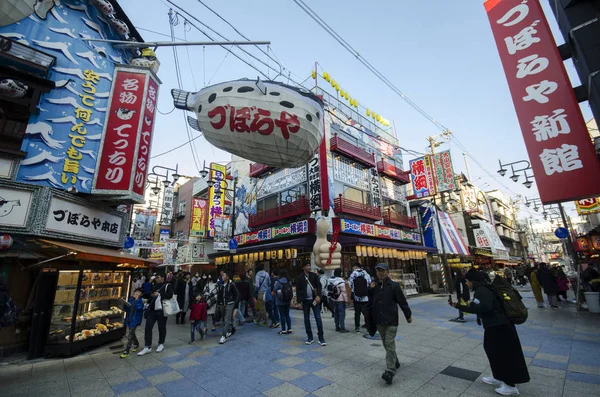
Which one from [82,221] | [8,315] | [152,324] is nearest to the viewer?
[8,315]

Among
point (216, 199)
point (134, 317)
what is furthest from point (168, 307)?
point (216, 199)

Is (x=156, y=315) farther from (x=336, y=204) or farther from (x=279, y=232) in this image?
(x=336, y=204)

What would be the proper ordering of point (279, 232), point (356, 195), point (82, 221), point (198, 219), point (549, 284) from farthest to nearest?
point (198, 219)
point (356, 195)
point (279, 232)
point (549, 284)
point (82, 221)

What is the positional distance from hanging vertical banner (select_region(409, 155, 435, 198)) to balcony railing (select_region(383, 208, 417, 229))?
2.12m

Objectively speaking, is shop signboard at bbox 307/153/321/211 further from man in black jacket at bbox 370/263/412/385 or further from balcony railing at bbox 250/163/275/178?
man in black jacket at bbox 370/263/412/385

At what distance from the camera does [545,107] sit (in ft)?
26.5

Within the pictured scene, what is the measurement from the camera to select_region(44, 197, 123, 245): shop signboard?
719 cm

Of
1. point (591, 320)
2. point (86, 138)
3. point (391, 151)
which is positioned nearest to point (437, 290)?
point (391, 151)

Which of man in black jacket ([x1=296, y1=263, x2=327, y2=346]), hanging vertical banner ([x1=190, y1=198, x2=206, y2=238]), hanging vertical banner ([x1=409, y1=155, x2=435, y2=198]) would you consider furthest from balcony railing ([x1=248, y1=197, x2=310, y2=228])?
hanging vertical banner ([x1=409, y1=155, x2=435, y2=198])

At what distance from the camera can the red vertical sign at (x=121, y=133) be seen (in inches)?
322

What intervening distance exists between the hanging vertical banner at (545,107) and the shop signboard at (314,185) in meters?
9.77

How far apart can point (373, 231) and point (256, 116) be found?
49.3ft

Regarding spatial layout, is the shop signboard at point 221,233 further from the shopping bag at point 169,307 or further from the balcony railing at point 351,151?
the balcony railing at point 351,151

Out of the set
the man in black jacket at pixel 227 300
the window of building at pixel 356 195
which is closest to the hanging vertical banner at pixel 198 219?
the window of building at pixel 356 195
